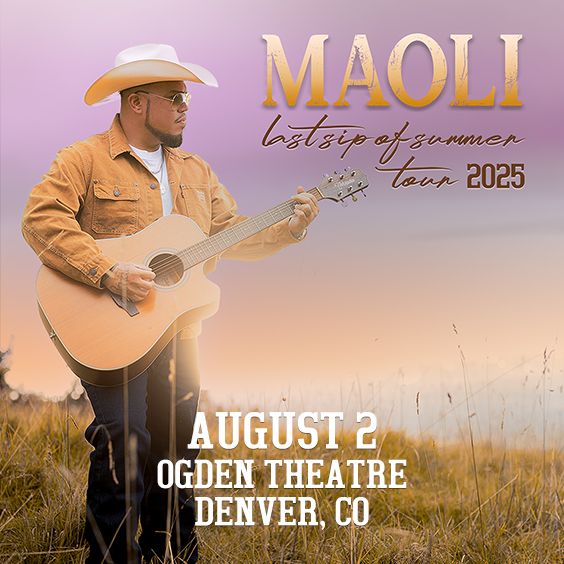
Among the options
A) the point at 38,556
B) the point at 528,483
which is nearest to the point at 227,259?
the point at 38,556

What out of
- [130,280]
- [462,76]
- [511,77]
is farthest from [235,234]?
[511,77]

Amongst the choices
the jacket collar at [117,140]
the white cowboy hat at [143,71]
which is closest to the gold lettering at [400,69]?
the white cowboy hat at [143,71]

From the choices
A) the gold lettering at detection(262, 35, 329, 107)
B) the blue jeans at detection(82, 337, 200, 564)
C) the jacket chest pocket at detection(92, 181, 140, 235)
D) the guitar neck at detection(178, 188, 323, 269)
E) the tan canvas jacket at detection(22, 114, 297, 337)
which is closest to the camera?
the blue jeans at detection(82, 337, 200, 564)

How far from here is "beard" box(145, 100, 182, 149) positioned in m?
3.43

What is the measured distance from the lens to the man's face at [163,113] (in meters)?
3.43

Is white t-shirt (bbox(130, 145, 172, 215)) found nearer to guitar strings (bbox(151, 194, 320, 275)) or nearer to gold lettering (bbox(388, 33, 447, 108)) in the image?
guitar strings (bbox(151, 194, 320, 275))

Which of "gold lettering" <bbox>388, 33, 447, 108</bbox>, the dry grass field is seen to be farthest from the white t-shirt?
"gold lettering" <bbox>388, 33, 447, 108</bbox>

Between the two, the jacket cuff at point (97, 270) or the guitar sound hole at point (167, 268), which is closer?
the jacket cuff at point (97, 270)

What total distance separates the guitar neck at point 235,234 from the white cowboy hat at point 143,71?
597 millimetres

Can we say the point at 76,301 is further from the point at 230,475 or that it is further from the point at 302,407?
the point at 230,475

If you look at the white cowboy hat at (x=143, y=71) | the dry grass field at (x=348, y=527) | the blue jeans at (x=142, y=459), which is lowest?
the dry grass field at (x=348, y=527)

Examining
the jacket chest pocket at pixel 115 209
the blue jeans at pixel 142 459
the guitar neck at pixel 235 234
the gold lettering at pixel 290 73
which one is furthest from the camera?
the gold lettering at pixel 290 73

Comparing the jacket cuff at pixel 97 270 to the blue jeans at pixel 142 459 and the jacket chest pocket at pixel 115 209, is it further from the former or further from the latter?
the blue jeans at pixel 142 459

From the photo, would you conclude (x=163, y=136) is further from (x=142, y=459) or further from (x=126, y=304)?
(x=142, y=459)
